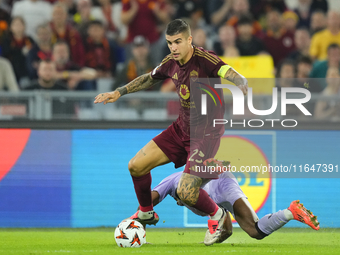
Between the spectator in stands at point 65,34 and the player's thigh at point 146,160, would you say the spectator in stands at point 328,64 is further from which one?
the player's thigh at point 146,160

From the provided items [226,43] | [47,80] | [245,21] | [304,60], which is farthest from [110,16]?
[304,60]

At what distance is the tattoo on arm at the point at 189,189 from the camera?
531 centimetres

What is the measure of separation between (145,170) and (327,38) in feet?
19.4

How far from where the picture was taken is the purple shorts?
5414mm

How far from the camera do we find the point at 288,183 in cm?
721

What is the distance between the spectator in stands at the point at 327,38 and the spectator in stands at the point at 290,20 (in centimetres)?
69

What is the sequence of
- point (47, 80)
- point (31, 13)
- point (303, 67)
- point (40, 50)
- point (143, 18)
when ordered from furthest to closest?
point (143, 18) → point (31, 13) → point (40, 50) → point (303, 67) → point (47, 80)

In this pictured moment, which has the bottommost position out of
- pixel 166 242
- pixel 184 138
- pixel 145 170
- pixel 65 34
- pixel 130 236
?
pixel 166 242

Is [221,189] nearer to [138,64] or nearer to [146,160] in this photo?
[146,160]

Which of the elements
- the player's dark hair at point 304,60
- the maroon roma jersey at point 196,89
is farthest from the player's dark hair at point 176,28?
the player's dark hair at point 304,60

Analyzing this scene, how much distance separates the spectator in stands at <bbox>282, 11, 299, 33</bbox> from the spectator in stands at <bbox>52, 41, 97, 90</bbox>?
4.09 metres

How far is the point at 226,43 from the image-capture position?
955 cm

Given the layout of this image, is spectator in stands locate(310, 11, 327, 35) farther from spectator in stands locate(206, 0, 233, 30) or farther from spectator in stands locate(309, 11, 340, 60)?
spectator in stands locate(206, 0, 233, 30)

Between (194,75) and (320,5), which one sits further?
(320,5)
